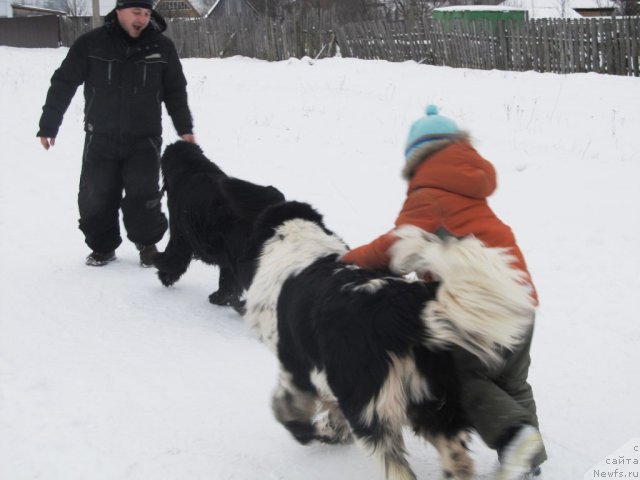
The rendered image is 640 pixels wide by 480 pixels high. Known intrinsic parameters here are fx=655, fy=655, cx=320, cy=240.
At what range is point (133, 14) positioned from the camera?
16.3 feet

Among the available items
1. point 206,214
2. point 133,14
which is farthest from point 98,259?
point 133,14

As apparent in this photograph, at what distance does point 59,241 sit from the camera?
618 cm

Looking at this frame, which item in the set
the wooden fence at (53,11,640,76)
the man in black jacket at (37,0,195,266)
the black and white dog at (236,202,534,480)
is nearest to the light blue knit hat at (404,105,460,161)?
the black and white dog at (236,202,534,480)

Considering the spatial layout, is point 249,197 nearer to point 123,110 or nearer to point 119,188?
point 123,110

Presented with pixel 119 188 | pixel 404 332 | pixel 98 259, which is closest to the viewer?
pixel 404 332

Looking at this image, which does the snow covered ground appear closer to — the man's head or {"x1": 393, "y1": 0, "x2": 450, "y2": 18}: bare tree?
the man's head

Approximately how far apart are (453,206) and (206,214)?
6.71ft

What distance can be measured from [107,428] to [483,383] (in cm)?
186

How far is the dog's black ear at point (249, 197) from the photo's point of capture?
3.67 m

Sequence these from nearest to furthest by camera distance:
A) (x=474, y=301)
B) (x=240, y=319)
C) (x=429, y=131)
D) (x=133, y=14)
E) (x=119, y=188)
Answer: (x=474, y=301) < (x=429, y=131) < (x=240, y=319) < (x=133, y=14) < (x=119, y=188)

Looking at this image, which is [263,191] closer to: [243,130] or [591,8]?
[243,130]

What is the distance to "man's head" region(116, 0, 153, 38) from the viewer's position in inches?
194

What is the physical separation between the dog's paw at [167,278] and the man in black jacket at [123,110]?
1.75ft

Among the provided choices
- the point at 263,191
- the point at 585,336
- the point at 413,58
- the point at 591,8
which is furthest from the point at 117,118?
the point at 591,8
